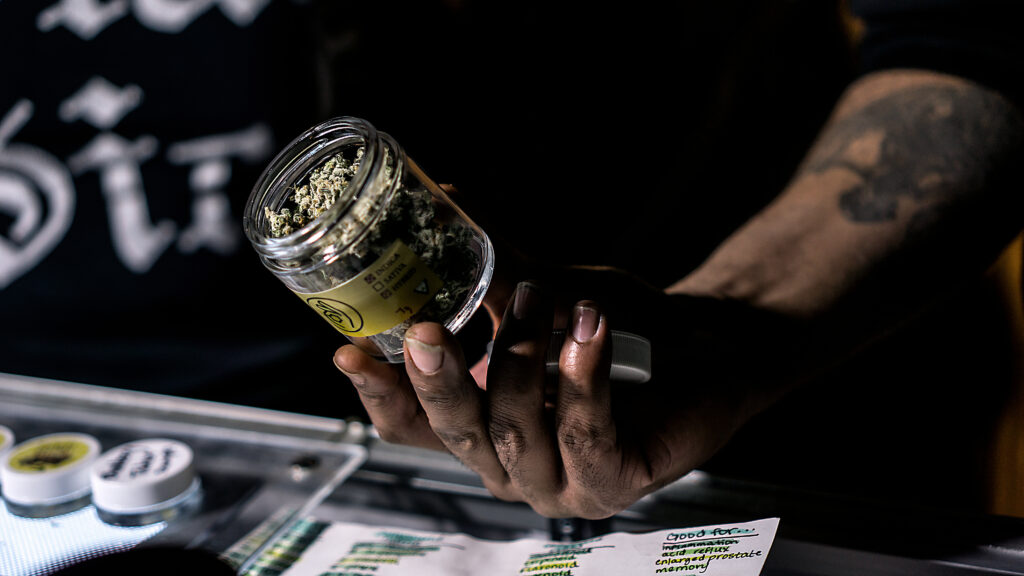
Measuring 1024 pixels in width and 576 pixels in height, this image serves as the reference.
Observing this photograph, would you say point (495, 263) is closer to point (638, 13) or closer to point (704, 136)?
point (638, 13)

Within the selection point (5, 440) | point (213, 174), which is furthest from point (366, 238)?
point (213, 174)

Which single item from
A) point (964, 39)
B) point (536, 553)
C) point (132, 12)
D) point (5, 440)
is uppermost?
point (964, 39)

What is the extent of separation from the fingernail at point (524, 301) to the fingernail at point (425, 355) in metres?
0.07

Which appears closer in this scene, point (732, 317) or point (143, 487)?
point (143, 487)

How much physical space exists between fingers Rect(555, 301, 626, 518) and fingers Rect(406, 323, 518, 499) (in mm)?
59

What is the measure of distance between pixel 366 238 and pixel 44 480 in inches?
16.4

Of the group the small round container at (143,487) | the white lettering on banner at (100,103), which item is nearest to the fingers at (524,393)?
the small round container at (143,487)

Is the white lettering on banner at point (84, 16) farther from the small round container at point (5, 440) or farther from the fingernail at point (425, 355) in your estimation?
the fingernail at point (425, 355)

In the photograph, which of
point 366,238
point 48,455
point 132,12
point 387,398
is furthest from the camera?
point 132,12

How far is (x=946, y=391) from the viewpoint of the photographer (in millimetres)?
1331

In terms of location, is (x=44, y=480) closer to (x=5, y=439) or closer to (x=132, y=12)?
(x=5, y=439)

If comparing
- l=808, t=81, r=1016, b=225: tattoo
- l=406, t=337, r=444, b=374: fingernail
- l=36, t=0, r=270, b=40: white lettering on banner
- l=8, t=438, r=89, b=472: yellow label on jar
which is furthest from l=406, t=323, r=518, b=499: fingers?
l=36, t=0, r=270, b=40: white lettering on banner

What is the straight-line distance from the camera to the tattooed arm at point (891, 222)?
846 mm

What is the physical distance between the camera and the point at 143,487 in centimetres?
62
